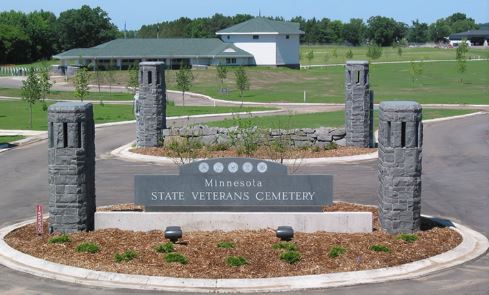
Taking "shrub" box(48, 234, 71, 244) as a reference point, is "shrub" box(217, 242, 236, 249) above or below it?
above

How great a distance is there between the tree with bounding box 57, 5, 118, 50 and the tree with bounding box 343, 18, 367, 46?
249 ft

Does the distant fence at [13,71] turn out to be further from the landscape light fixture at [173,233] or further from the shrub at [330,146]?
the landscape light fixture at [173,233]

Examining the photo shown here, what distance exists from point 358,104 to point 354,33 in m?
169

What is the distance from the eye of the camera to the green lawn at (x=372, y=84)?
62.2m

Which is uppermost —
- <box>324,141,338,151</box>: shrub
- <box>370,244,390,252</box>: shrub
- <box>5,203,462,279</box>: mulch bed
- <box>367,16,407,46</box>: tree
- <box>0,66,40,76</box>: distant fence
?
<box>367,16,407,46</box>: tree

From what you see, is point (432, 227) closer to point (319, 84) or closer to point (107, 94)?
point (107, 94)

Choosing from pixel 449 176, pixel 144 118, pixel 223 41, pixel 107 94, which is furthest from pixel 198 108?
pixel 223 41

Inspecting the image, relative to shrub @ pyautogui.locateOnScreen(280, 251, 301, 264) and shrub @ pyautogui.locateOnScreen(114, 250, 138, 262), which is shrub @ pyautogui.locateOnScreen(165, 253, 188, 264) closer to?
shrub @ pyautogui.locateOnScreen(114, 250, 138, 262)

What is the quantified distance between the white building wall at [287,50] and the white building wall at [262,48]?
81cm

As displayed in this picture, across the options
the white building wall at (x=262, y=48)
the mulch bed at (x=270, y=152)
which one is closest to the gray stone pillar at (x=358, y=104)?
the mulch bed at (x=270, y=152)

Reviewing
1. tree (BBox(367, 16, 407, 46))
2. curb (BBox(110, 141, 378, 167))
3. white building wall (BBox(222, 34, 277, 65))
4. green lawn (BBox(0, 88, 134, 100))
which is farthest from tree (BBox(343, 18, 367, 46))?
curb (BBox(110, 141, 378, 167))

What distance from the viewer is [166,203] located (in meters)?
16.2

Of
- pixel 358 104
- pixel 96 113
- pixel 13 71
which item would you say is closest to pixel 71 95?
pixel 96 113

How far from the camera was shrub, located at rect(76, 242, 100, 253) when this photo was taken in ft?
47.6
